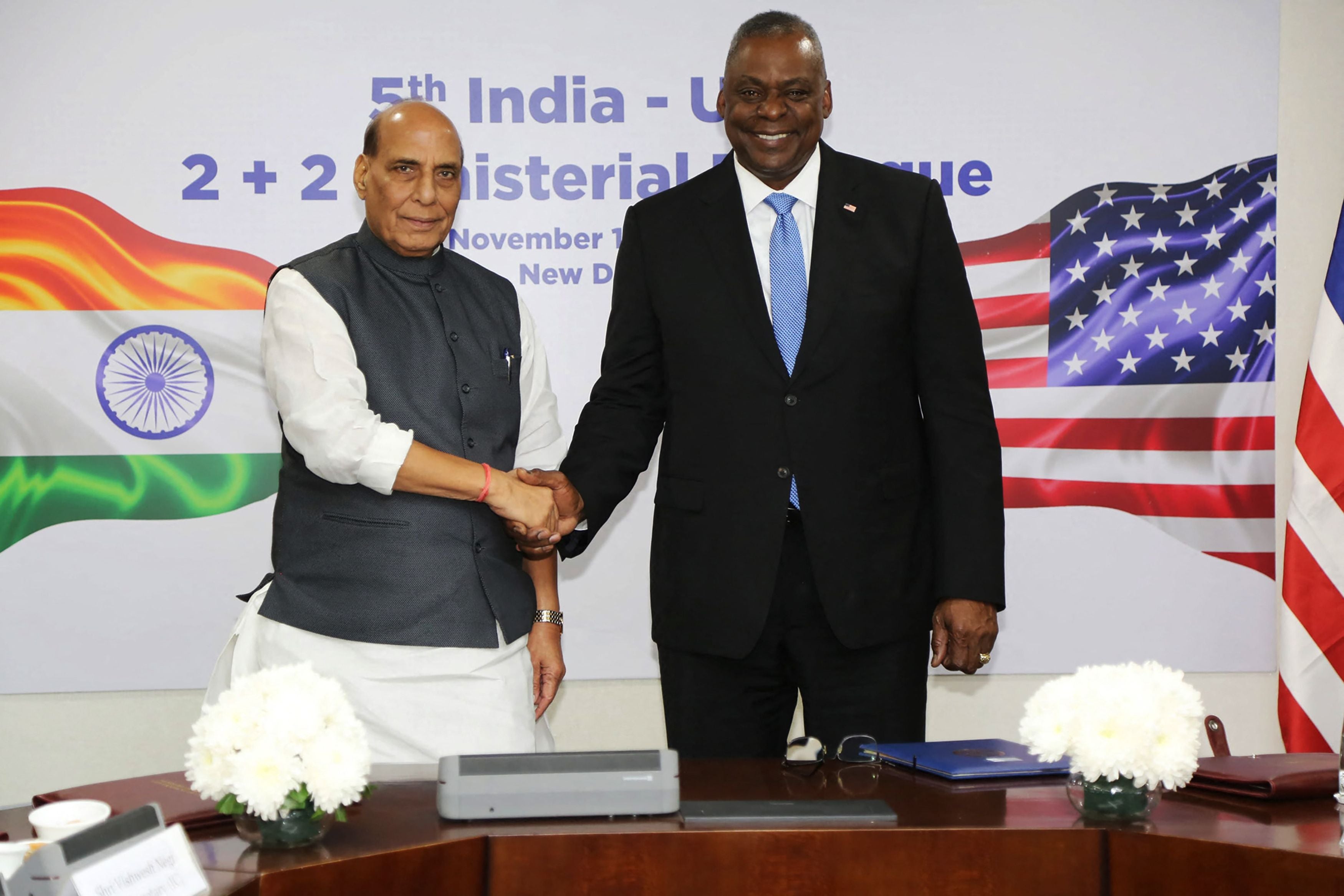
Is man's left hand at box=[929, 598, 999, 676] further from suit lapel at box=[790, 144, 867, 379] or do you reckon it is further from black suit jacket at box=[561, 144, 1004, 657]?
suit lapel at box=[790, 144, 867, 379]

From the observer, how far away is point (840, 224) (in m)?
2.50

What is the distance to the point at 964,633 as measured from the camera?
2.38 meters

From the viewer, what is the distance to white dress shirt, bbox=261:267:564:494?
2227 mm

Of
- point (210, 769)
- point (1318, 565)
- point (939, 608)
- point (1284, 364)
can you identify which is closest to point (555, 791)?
point (210, 769)

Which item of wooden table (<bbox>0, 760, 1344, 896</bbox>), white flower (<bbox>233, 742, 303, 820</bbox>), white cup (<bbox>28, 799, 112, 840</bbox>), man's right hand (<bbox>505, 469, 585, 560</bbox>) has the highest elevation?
man's right hand (<bbox>505, 469, 585, 560</bbox>)

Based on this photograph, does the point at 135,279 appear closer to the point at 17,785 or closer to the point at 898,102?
the point at 17,785

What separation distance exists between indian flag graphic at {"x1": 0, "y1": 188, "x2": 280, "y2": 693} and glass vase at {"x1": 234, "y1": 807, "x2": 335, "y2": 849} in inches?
91.2

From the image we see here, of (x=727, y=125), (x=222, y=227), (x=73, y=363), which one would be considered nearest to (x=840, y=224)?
(x=727, y=125)

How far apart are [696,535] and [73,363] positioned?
7.21ft

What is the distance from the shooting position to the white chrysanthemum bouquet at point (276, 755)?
1.47 meters

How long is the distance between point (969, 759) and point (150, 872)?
114 centimetres

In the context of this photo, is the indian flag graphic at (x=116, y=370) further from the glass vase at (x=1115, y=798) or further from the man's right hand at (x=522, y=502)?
the glass vase at (x=1115, y=798)

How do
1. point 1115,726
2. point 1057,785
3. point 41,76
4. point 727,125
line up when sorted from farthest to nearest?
point 41,76
point 727,125
point 1057,785
point 1115,726

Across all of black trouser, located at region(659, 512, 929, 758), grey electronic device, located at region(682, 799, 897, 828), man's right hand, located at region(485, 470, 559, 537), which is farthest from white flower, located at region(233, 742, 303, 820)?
black trouser, located at region(659, 512, 929, 758)
